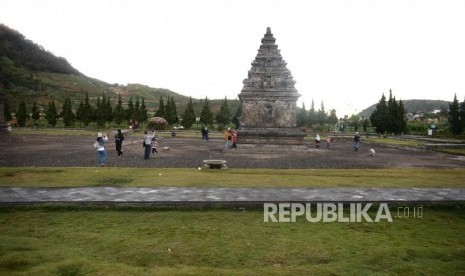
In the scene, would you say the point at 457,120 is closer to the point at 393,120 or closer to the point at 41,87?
the point at 393,120

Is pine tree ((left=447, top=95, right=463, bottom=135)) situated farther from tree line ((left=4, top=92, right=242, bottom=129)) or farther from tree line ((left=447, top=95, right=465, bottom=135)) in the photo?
tree line ((left=4, top=92, right=242, bottom=129))

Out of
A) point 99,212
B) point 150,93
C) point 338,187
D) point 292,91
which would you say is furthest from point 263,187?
point 150,93

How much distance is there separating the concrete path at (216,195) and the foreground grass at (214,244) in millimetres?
503

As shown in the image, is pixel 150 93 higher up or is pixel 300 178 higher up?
pixel 150 93

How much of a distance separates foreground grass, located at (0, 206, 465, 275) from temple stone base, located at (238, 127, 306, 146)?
26.3 m

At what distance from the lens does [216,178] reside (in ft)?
51.1

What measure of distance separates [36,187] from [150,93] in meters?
186

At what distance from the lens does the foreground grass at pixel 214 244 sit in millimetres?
6809

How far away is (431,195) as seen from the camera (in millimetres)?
12180

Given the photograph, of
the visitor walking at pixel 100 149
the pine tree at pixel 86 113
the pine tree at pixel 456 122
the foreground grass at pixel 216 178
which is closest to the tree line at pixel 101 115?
the pine tree at pixel 86 113

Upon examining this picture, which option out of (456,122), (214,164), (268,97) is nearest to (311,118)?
(456,122)

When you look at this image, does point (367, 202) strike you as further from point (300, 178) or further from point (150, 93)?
point (150, 93)

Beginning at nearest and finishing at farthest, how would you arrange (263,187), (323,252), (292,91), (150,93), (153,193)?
(323,252), (153,193), (263,187), (292,91), (150,93)

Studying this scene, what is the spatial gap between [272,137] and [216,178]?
22.5m
